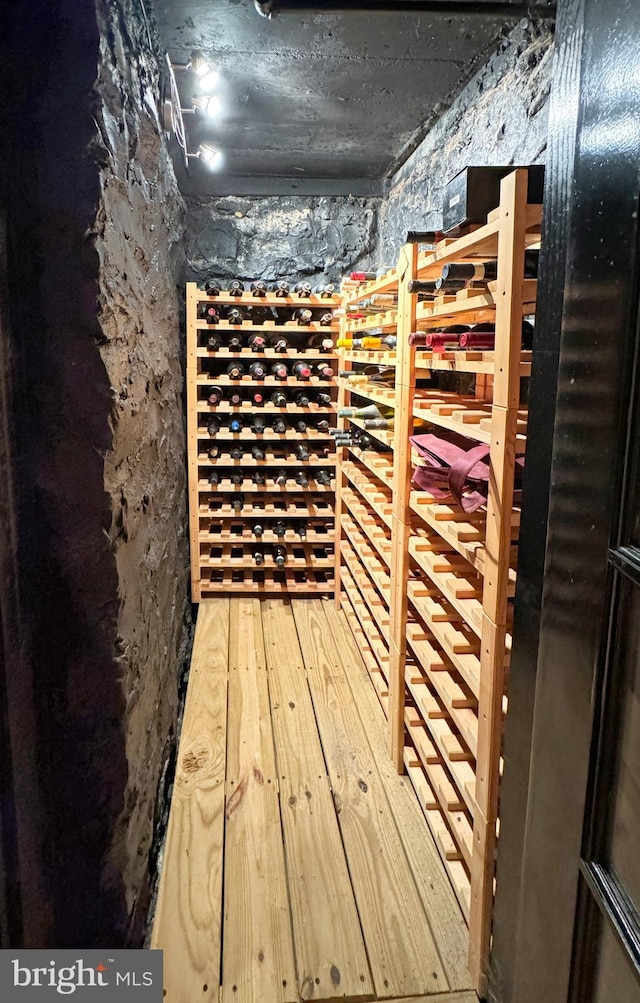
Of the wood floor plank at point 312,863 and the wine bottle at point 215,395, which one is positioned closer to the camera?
the wood floor plank at point 312,863

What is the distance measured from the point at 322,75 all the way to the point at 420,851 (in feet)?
9.08

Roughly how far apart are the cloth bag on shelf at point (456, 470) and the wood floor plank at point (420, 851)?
1071mm

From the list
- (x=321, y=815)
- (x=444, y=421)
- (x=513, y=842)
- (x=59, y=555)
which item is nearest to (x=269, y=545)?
→ (x=321, y=815)

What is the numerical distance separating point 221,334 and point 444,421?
2346 mm

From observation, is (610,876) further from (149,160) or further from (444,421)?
(149,160)

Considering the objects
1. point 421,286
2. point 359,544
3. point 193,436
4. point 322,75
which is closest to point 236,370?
point 193,436

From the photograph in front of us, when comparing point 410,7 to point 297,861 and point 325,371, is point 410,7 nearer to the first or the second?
point 325,371

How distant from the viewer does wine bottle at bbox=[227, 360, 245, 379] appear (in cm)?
364

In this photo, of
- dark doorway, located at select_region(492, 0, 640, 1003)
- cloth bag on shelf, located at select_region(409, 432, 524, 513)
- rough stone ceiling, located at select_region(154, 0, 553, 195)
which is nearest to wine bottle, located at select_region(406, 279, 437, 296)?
cloth bag on shelf, located at select_region(409, 432, 524, 513)

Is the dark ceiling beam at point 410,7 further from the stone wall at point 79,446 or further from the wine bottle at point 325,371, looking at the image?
the wine bottle at point 325,371

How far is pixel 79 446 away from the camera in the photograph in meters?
1.26

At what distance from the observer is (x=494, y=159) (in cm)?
217

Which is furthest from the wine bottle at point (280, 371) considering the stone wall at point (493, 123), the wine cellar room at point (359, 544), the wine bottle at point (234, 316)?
the stone wall at point (493, 123)

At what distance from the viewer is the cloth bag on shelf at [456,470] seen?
168 cm
